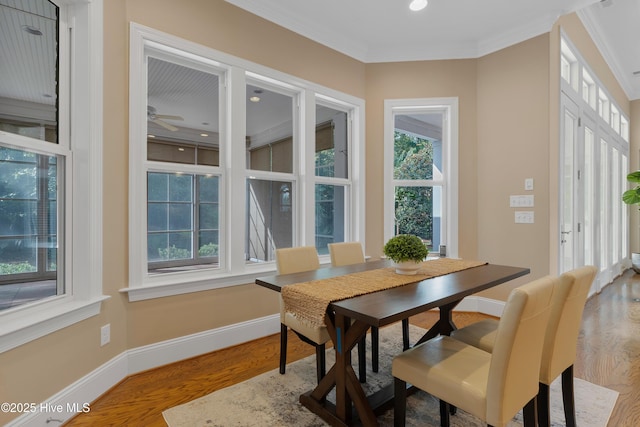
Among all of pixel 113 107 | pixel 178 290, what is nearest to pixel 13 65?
pixel 113 107

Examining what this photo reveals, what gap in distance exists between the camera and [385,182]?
13.2ft

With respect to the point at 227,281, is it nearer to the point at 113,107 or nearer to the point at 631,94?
the point at 113,107

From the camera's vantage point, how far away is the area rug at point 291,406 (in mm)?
1831

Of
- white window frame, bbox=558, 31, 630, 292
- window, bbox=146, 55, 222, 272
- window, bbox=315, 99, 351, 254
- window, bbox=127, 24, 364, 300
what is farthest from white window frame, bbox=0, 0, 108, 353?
white window frame, bbox=558, 31, 630, 292

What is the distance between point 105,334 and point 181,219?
99 centimetres

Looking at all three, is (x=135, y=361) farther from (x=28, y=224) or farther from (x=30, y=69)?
(x=30, y=69)

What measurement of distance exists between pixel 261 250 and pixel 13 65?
87.1 inches

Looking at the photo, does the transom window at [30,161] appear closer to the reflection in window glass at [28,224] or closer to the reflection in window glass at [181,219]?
the reflection in window glass at [28,224]

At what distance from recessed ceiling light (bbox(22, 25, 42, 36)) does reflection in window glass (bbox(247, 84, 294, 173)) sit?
159 cm

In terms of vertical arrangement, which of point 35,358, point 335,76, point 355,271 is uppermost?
point 335,76

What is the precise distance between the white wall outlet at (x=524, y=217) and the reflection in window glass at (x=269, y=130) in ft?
8.28

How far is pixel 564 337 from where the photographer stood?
162 cm

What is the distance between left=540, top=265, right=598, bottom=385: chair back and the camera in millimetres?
1533

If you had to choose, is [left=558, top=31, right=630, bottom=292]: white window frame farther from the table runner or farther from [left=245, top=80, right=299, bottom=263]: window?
[left=245, top=80, right=299, bottom=263]: window
